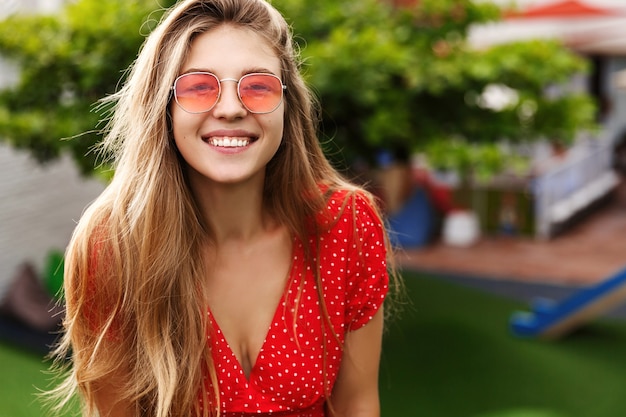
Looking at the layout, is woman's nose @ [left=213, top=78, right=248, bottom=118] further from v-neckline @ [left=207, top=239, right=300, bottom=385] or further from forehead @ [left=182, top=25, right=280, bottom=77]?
v-neckline @ [left=207, top=239, right=300, bottom=385]

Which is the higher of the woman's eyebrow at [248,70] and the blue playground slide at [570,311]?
the woman's eyebrow at [248,70]

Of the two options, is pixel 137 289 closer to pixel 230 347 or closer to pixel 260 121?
pixel 230 347

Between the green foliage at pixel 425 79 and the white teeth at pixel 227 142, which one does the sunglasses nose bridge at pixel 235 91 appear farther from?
the green foliage at pixel 425 79

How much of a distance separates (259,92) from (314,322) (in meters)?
0.53

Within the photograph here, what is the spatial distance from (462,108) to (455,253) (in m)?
5.14

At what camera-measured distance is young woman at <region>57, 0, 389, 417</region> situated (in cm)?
172

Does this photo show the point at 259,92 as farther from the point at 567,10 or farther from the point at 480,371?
the point at 567,10

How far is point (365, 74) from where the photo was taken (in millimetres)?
4066

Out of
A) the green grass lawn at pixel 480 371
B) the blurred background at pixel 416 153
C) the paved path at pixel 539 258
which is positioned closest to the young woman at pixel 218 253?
Result: the blurred background at pixel 416 153

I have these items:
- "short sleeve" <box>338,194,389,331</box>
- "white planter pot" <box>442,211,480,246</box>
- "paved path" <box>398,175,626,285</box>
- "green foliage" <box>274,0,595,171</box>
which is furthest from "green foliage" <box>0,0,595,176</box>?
"white planter pot" <box>442,211,480,246</box>

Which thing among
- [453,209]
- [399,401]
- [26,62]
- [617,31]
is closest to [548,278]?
[453,209]

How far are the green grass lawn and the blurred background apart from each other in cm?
2

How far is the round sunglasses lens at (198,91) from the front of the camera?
66.5 inches

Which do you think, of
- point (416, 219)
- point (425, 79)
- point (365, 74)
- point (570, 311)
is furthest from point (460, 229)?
point (365, 74)
